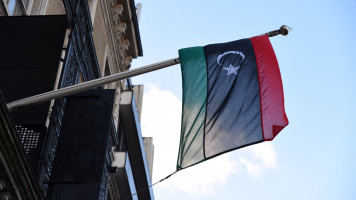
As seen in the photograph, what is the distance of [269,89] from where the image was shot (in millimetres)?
10656

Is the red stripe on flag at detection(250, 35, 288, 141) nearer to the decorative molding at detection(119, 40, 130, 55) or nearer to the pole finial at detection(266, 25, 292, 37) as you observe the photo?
the pole finial at detection(266, 25, 292, 37)

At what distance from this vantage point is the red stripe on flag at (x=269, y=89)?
10.2 m

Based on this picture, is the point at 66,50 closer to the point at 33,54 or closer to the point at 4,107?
the point at 33,54

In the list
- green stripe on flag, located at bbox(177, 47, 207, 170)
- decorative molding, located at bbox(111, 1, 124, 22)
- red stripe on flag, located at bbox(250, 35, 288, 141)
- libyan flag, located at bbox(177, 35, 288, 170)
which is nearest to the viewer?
green stripe on flag, located at bbox(177, 47, 207, 170)

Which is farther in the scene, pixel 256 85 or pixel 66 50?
pixel 66 50

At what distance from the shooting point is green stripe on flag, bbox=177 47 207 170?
957cm

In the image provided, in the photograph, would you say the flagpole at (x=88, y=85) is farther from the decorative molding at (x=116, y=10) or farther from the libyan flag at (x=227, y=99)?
the decorative molding at (x=116, y=10)

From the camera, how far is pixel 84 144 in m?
12.5

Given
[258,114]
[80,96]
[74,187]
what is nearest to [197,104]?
[258,114]

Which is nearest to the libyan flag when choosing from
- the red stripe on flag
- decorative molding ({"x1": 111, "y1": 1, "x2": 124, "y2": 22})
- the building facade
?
the red stripe on flag

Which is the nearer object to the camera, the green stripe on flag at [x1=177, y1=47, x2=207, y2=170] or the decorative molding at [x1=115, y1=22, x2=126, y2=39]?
the green stripe on flag at [x1=177, y1=47, x2=207, y2=170]

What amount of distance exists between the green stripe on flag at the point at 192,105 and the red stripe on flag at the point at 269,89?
111 cm

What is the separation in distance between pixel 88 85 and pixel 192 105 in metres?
1.84

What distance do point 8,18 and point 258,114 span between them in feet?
20.3
